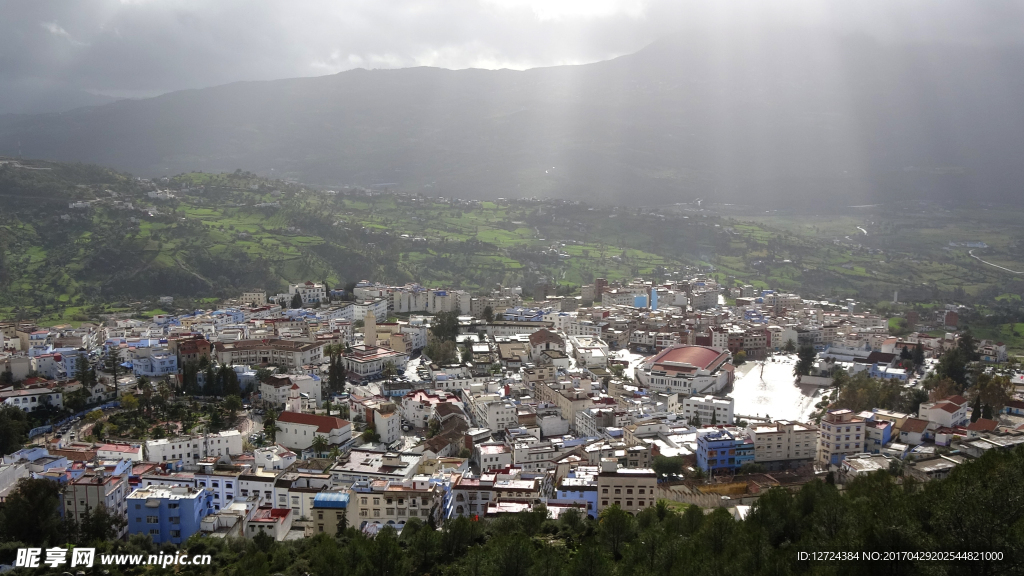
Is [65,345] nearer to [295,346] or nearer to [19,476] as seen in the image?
[295,346]

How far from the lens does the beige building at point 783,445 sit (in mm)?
20031

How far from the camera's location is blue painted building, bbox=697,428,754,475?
19.4 m

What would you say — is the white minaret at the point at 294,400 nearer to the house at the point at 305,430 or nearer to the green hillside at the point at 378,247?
the house at the point at 305,430

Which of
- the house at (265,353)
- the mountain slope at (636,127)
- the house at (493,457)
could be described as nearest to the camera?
the house at (493,457)

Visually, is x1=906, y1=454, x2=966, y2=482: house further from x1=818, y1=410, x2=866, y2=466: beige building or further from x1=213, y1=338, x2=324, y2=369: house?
x1=213, y1=338, x2=324, y2=369: house

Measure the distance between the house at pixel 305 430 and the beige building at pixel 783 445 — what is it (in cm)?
1057

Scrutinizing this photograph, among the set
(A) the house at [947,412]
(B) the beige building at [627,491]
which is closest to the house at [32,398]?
(B) the beige building at [627,491]

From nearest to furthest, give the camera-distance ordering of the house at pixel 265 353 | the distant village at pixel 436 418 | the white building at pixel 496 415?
the distant village at pixel 436 418, the white building at pixel 496 415, the house at pixel 265 353

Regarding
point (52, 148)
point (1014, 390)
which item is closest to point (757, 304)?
point (1014, 390)

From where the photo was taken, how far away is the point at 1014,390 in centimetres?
2486

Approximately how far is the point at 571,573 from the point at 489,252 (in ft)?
156

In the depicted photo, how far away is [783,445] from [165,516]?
1422 centimetres

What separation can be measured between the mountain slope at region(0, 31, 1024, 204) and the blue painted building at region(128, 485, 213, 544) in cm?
8125

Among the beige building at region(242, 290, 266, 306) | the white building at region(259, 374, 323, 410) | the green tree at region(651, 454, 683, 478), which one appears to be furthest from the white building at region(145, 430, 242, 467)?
the beige building at region(242, 290, 266, 306)
